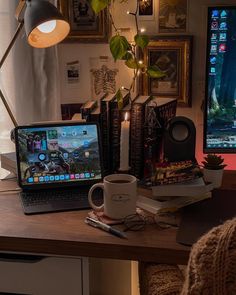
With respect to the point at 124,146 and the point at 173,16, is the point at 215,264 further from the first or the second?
the point at 173,16

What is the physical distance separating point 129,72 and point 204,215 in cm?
83

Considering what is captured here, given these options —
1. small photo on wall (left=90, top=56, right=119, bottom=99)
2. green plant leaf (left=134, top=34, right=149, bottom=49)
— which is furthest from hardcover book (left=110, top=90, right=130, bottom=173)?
small photo on wall (left=90, top=56, right=119, bottom=99)

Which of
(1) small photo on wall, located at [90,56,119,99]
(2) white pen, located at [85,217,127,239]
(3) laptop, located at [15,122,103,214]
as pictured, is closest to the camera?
(2) white pen, located at [85,217,127,239]

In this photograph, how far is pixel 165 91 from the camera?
6.44 feet

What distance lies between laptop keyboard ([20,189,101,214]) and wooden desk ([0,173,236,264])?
52 millimetres

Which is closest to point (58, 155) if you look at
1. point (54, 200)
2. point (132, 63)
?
point (54, 200)

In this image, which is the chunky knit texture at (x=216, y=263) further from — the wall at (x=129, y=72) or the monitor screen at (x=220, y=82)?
the wall at (x=129, y=72)

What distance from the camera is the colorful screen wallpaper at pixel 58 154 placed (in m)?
1.55

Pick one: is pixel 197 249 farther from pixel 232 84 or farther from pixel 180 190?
pixel 232 84

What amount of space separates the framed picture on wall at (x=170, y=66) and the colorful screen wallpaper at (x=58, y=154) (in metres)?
0.47

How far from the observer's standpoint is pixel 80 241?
1.25 metres

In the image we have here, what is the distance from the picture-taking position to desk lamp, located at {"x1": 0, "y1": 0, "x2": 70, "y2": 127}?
1.48 metres

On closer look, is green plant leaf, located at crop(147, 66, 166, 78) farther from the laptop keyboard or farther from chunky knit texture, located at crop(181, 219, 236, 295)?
chunky knit texture, located at crop(181, 219, 236, 295)

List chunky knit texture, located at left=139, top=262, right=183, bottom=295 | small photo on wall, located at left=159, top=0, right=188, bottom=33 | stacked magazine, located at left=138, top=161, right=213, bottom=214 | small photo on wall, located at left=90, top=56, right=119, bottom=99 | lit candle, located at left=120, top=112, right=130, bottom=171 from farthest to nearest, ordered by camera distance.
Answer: small photo on wall, located at left=90, top=56, right=119, bottom=99, small photo on wall, located at left=159, top=0, right=188, bottom=33, lit candle, located at left=120, top=112, right=130, bottom=171, stacked magazine, located at left=138, top=161, right=213, bottom=214, chunky knit texture, located at left=139, top=262, right=183, bottom=295
